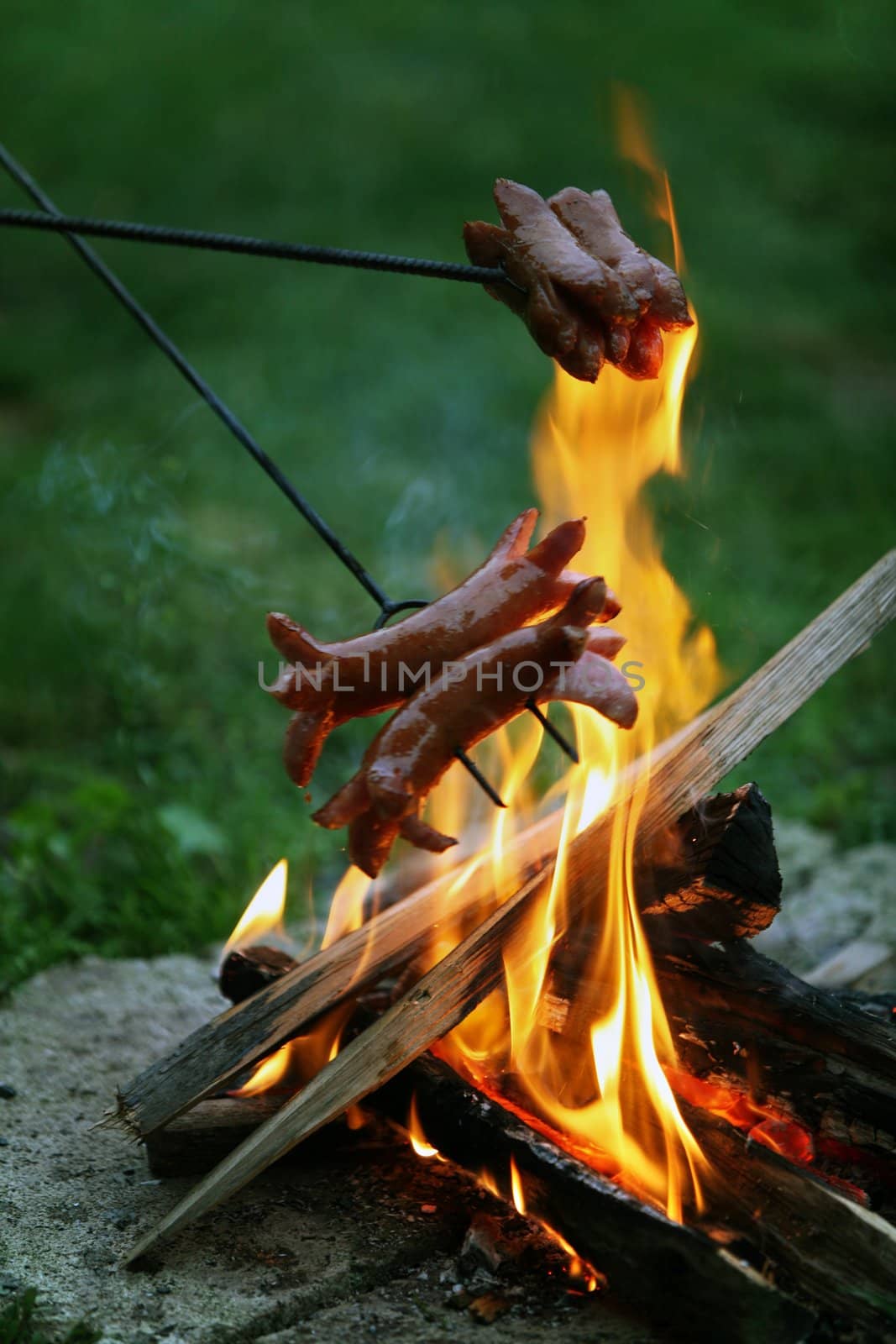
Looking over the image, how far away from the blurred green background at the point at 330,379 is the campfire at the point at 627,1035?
48 centimetres

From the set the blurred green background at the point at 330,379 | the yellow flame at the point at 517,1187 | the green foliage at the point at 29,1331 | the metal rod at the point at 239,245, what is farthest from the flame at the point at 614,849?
the green foliage at the point at 29,1331

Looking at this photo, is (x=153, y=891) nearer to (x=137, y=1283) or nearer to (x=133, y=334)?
(x=137, y=1283)

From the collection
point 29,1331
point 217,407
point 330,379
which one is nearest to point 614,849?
point 217,407

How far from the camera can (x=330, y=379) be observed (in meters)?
8.88

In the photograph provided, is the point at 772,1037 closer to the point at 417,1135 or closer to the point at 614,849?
the point at 614,849

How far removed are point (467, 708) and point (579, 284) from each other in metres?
0.71

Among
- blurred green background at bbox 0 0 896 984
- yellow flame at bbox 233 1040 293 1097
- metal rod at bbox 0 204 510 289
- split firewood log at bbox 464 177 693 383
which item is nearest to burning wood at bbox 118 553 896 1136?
yellow flame at bbox 233 1040 293 1097

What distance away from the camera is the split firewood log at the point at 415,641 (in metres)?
2.00

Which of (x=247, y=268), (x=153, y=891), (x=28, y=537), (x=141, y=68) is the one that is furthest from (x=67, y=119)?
(x=153, y=891)

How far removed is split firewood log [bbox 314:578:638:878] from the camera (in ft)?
6.17

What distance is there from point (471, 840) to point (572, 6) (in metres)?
12.4

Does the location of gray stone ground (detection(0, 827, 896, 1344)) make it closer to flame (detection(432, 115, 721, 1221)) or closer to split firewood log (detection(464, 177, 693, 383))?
flame (detection(432, 115, 721, 1221))

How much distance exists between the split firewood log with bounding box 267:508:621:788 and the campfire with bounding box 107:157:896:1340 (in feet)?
0.08

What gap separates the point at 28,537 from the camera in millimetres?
6230
